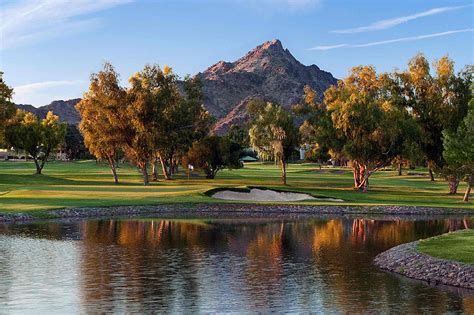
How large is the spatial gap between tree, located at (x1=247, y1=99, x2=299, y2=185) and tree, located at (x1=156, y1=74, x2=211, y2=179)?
10173mm

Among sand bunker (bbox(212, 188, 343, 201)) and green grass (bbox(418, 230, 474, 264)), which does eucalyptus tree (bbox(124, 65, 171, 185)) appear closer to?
sand bunker (bbox(212, 188, 343, 201))

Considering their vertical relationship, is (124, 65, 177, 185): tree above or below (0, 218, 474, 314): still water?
above

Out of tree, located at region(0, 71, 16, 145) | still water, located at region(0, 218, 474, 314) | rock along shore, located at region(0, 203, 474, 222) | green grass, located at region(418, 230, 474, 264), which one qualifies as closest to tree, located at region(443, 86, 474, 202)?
rock along shore, located at region(0, 203, 474, 222)

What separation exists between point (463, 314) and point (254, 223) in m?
29.4

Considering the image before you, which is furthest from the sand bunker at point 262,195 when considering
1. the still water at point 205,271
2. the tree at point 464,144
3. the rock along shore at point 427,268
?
the rock along shore at point 427,268

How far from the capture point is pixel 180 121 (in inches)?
3573

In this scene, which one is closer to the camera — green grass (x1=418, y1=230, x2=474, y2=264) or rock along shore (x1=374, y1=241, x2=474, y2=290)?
rock along shore (x1=374, y1=241, x2=474, y2=290)

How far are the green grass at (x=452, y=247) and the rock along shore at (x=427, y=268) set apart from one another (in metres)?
0.48

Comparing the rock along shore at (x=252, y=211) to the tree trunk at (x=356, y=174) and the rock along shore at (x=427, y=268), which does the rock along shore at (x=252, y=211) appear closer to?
the tree trunk at (x=356, y=174)

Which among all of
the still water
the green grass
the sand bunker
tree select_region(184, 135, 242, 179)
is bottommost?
the still water

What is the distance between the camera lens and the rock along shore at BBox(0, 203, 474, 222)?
5309cm

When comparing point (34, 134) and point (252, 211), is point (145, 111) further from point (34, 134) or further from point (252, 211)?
point (252, 211)

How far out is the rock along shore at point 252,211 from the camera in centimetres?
5309

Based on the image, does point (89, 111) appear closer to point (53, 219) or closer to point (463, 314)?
point (53, 219)
